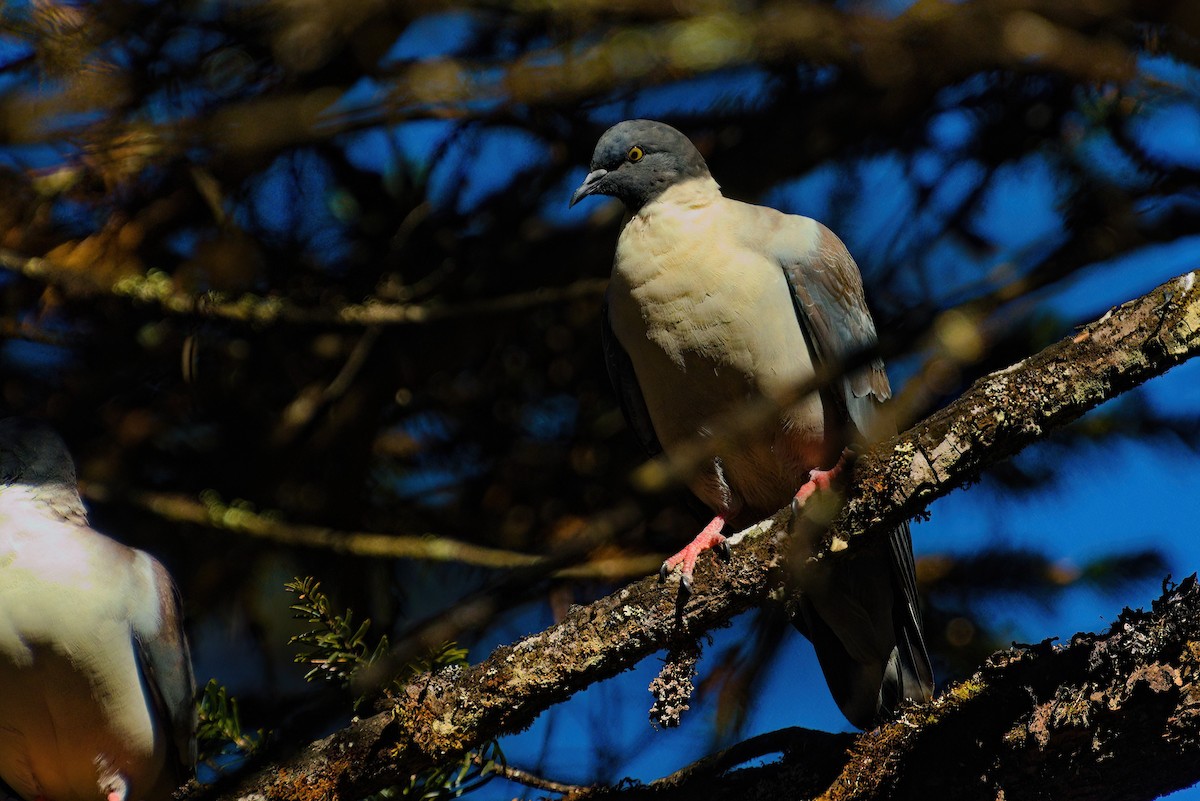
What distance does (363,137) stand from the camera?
3463mm

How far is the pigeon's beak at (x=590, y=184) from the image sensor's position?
11.2 feet

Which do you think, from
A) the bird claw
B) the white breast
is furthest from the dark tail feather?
the bird claw

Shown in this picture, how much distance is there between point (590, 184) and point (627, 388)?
62 centimetres

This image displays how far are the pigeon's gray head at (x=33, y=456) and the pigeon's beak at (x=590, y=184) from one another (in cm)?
163

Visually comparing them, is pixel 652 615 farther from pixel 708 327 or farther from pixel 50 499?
pixel 50 499

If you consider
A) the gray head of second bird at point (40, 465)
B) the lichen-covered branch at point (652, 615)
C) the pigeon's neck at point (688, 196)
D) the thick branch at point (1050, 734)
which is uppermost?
the pigeon's neck at point (688, 196)

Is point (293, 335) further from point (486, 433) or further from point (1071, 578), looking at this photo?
point (1071, 578)

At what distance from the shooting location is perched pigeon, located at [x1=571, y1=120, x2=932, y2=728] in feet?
10.6

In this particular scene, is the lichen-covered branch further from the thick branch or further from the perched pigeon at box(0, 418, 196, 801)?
the perched pigeon at box(0, 418, 196, 801)

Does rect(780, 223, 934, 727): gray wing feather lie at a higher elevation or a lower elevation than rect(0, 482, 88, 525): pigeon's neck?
lower

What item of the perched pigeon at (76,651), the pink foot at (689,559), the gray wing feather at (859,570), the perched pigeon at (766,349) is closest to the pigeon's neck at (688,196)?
the perched pigeon at (766,349)

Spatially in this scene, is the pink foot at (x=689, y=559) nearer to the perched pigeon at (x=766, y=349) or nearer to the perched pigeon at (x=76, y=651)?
the perched pigeon at (x=766, y=349)

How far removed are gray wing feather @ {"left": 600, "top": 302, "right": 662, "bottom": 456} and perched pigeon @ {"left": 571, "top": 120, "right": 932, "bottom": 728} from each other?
0.03 m

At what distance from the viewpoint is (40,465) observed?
3.20m
